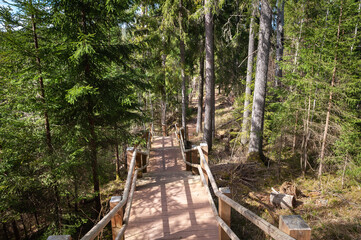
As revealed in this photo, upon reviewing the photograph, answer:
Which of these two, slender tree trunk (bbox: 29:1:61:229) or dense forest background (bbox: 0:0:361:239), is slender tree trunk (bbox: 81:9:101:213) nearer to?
dense forest background (bbox: 0:0:361:239)

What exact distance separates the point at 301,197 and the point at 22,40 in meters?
10.0

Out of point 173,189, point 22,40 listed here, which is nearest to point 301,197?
point 173,189

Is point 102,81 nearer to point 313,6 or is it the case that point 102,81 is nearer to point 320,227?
point 320,227

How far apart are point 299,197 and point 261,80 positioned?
15.3 ft

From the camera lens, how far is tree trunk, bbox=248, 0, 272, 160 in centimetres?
790

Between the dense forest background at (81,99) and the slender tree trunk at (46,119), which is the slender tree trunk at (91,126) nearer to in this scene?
the dense forest background at (81,99)

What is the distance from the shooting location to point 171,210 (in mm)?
4734

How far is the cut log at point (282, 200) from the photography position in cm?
636

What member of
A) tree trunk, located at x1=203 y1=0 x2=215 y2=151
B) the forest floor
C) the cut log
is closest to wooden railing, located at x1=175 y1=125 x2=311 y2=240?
the forest floor

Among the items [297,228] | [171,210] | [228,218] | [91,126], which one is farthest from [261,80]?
[297,228]

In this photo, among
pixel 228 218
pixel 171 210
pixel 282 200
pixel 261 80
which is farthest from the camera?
pixel 261 80

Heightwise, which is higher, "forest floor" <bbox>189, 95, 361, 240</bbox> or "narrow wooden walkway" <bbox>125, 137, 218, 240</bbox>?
"narrow wooden walkway" <bbox>125, 137, 218, 240</bbox>

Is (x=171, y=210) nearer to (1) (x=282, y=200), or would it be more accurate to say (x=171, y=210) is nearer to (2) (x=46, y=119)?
(1) (x=282, y=200)

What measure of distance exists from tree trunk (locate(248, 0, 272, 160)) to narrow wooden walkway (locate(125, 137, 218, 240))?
359cm
